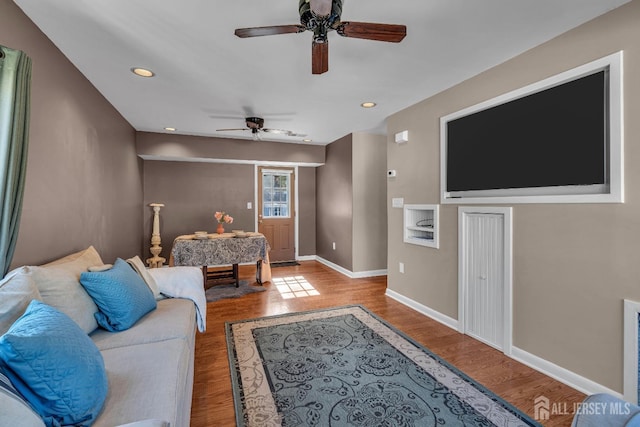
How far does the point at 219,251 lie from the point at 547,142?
3.78m

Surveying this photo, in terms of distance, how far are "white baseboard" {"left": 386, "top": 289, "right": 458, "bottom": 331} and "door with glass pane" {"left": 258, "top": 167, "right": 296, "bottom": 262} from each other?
115 inches

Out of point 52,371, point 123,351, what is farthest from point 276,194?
point 52,371

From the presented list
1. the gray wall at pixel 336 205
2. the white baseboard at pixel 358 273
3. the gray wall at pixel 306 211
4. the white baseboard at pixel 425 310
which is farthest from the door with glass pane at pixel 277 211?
the white baseboard at pixel 425 310

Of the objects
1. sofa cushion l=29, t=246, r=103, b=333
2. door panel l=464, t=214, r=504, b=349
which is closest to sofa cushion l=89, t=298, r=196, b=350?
sofa cushion l=29, t=246, r=103, b=333

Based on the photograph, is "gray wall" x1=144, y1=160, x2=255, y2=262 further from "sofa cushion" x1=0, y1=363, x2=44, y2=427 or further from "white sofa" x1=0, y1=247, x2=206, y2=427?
"sofa cushion" x1=0, y1=363, x2=44, y2=427

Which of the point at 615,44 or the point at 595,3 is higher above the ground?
the point at 595,3

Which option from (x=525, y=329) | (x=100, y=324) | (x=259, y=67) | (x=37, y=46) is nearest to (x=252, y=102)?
(x=259, y=67)

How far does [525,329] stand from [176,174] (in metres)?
5.71

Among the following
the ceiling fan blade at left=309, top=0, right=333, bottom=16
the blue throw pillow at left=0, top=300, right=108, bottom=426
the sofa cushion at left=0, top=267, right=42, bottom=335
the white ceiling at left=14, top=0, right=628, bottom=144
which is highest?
the white ceiling at left=14, top=0, right=628, bottom=144

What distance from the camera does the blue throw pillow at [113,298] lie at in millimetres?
1735

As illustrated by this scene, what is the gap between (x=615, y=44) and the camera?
5.89ft

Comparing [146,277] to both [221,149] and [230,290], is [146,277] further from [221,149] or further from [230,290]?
[221,149]

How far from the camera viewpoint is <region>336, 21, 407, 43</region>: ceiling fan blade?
5.34 ft

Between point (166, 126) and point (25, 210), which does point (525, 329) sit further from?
point (166, 126)
